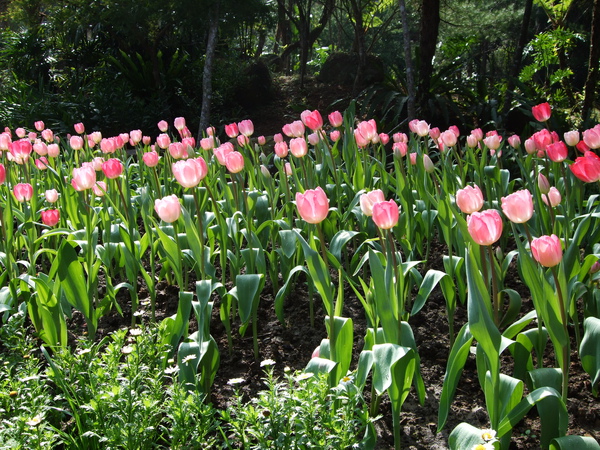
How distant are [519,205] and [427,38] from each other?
5.92 m

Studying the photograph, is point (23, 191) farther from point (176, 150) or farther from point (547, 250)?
point (547, 250)

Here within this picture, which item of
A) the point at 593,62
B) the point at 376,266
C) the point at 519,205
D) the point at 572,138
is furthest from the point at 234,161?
the point at 593,62

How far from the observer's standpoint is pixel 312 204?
175cm

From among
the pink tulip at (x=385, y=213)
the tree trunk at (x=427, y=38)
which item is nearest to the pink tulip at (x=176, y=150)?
the pink tulip at (x=385, y=213)

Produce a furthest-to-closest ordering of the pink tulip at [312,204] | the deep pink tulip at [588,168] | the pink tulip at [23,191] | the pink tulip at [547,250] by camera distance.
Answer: the pink tulip at [23,191] < the deep pink tulip at [588,168] < the pink tulip at [312,204] < the pink tulip at [547,250]

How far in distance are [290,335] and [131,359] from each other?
897 mm

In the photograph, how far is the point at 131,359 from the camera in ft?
5.42

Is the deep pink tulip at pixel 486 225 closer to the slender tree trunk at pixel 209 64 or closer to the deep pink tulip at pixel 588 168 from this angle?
the deep pink tulip at pixel 588 168

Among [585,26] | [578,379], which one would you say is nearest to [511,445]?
[578,379]

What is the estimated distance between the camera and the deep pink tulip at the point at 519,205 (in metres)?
1.63

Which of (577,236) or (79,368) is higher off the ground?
(577,236)

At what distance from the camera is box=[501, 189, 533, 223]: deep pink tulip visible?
163cm

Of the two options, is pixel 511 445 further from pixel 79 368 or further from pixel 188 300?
pixel 79 368

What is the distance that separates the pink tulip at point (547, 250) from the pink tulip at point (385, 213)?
0.37 meters
